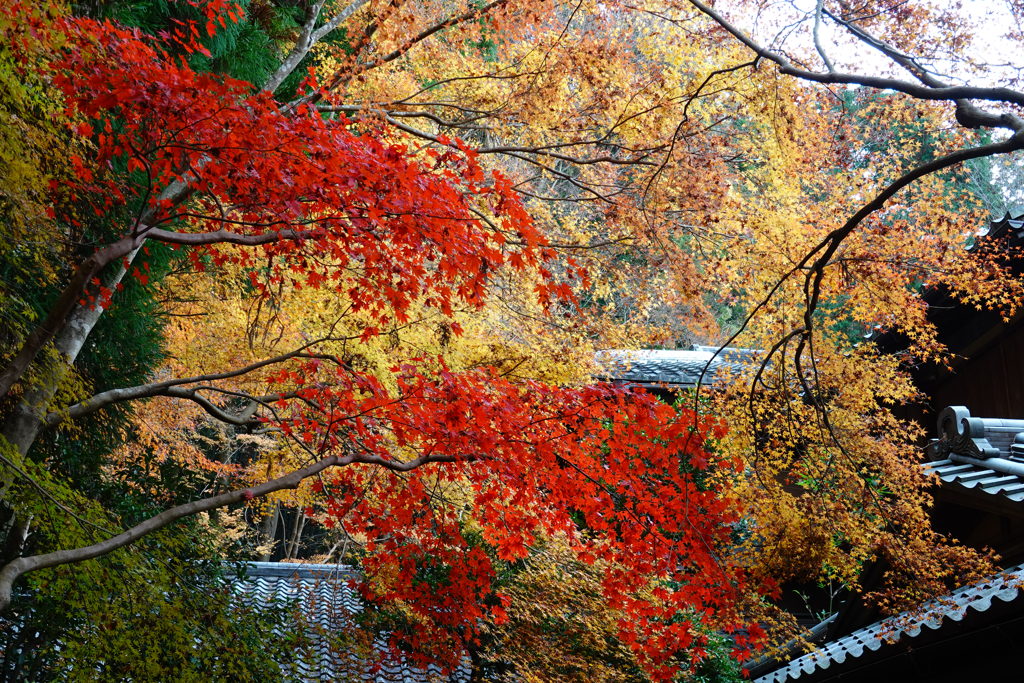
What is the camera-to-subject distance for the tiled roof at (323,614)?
29.0 ft

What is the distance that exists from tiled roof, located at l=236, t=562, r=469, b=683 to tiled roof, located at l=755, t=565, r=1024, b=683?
4.58 metres

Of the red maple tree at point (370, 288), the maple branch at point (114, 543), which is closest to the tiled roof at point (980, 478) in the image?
the red maple tree at point (370, 288)

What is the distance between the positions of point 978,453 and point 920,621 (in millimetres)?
1164

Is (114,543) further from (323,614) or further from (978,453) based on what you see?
(323,614)

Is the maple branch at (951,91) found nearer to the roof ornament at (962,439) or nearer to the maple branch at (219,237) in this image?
the roof ornament at (962,439)

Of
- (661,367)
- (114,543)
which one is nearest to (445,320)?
(114,543)

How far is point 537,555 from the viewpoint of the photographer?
9266mm

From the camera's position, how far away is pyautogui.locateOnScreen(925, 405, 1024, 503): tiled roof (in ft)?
15.9

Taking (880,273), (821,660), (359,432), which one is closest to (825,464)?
(880,273)

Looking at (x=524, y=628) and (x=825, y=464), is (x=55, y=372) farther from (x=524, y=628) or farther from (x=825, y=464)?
(x=825, y=464)

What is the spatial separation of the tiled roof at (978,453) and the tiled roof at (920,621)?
1.77 ft

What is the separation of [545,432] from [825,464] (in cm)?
580

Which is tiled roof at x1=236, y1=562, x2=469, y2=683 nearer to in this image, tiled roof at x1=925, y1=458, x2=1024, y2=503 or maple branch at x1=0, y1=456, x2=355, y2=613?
maple branch at x1=0, y1=456, x2=355, y2=613

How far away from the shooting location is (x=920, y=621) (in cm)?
479
